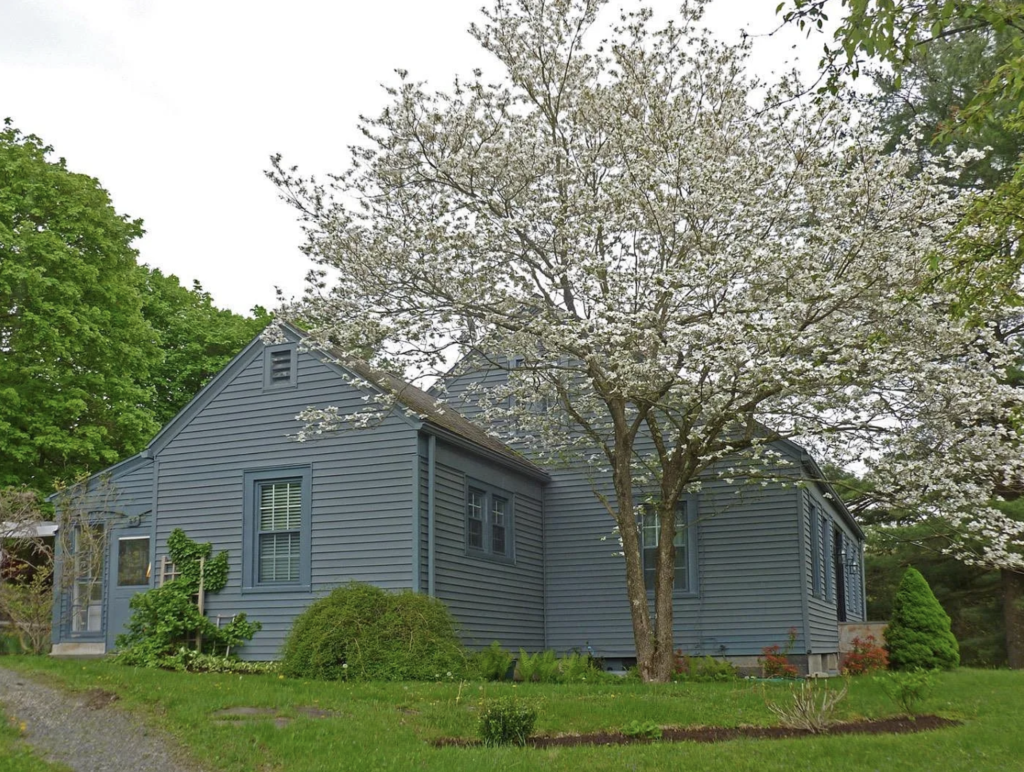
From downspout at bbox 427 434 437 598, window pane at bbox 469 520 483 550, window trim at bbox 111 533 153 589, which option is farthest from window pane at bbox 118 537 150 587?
window pane at bbox 469 520 483 550

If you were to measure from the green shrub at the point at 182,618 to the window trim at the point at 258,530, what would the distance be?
0.44m

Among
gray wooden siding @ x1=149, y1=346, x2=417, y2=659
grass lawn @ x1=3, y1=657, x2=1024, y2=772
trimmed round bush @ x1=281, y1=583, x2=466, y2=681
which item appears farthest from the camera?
gray wooden siding @ x1=149, y1=346, x2=417, y2=659

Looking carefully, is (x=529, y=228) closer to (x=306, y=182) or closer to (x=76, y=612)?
(x=306, y=182)

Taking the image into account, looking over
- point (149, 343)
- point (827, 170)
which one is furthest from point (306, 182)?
point (149, 343)

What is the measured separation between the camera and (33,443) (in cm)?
2488

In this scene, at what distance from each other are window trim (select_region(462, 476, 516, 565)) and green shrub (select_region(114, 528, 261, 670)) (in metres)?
3.76

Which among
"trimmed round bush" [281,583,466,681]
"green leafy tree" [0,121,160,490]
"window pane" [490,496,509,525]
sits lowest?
"trimmed round bush" [281,583,466,681]

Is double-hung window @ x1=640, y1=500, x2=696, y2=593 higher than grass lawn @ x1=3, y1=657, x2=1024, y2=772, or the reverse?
double-hung window @ x1=640, y1=500, x2=696, y2=593

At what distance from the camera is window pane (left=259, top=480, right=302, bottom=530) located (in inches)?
688

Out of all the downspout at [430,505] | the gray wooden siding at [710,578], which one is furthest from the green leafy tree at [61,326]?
the gray wooden siding at [710,578]

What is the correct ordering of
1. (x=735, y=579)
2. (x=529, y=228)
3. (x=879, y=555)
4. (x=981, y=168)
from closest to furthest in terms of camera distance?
(x=529, y=228) → (x=735, y=579) → (x=981, y=168) → (x=879, y=555)

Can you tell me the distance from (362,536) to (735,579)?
6.82 m

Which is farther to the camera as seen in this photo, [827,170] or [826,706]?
[827,170]

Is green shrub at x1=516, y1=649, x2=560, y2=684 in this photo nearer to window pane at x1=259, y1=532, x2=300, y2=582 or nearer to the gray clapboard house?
the gray clapboard house
